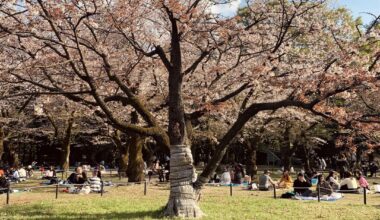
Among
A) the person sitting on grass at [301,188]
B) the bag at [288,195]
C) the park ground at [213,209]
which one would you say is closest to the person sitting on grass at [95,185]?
the park ground at [213,209]

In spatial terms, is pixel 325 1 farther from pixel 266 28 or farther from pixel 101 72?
pixel 101 72

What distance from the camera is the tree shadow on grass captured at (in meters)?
10.7

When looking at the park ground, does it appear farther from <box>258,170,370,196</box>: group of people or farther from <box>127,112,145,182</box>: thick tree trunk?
<box>127,112,145,182</box>: thick tree trunk

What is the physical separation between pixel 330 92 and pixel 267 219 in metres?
3.57

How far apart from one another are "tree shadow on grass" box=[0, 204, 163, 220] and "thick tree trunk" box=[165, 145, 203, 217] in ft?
1.60

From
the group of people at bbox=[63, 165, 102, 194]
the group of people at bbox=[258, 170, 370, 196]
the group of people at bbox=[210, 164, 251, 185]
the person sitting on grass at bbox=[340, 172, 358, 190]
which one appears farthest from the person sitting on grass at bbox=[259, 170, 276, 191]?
the group of people at bbox=[63, 165, 102, 194]

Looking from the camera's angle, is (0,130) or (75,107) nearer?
(75,107)

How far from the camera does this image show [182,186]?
10.5m

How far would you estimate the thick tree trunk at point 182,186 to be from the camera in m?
10.5

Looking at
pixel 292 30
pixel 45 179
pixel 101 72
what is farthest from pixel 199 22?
pixel 45 179

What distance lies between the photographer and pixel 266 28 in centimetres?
1349

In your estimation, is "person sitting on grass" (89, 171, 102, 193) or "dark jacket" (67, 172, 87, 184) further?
"dark jacket" (67, 172, 87, 184)

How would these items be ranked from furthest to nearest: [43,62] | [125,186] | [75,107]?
[75,107]
[125,186]
[43,62]

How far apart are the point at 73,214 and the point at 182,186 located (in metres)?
3.07
